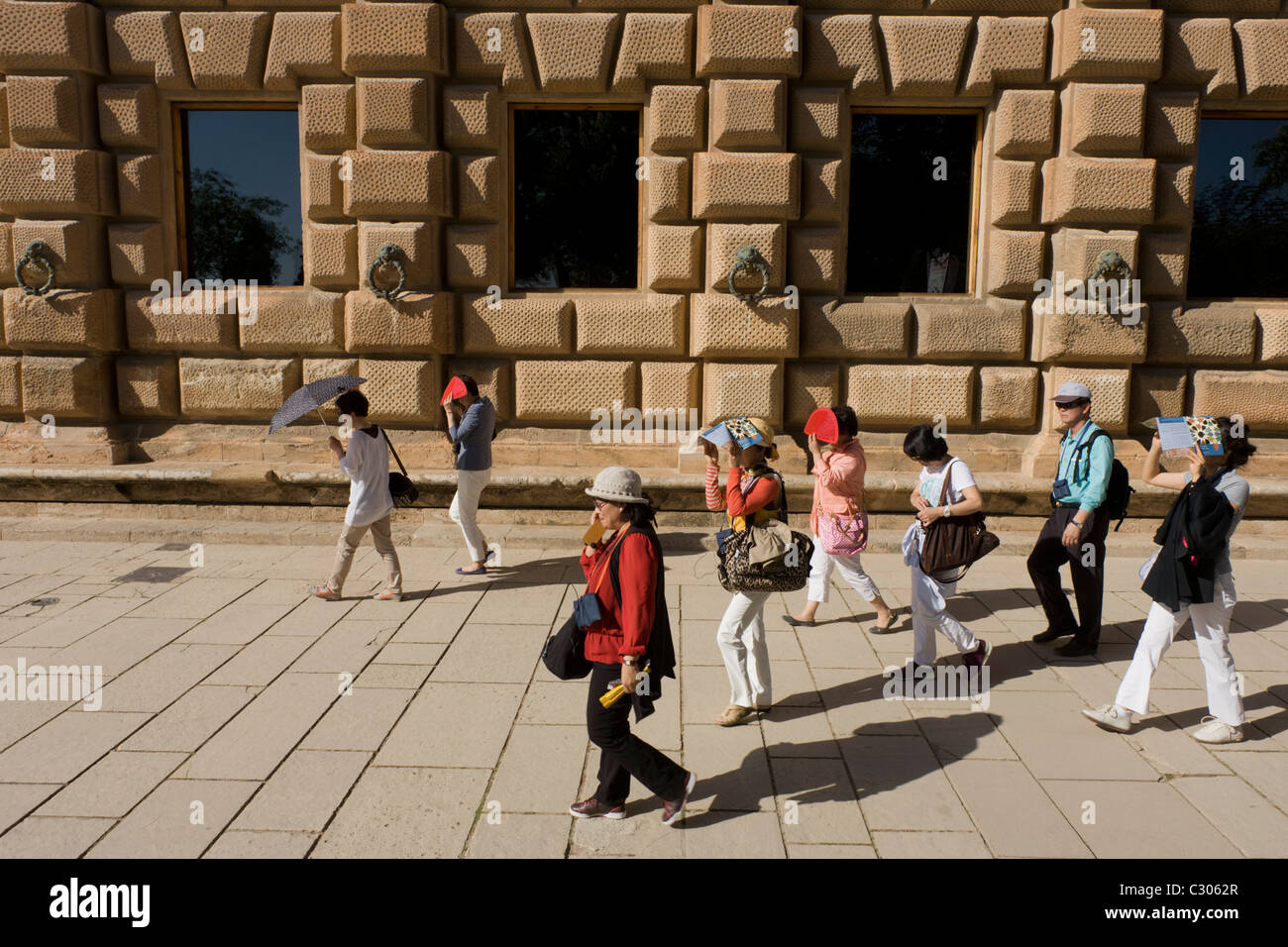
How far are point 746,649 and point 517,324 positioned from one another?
16.8 ft

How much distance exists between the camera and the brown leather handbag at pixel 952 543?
17.8 ft

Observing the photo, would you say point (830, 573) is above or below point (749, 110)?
below

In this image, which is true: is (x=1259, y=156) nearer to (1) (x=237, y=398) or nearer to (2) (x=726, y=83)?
(2) (x=726, y=83)

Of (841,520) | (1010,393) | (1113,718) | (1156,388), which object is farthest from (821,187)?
(1113,718)

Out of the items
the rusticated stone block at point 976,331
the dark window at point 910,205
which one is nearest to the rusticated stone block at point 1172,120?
the dark window at point 910,205

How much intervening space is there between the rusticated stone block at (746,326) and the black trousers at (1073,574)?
337cm

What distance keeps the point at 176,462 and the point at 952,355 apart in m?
7.90

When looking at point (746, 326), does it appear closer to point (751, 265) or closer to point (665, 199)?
point (751, 265)

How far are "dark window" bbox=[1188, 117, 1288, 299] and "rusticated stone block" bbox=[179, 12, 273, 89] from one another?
9328 millimetres

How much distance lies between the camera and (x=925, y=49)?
8.67 metres

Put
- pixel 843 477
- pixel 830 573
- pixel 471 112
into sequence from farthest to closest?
pixel 471 112 → pixel 830 573 → pixel 843 477

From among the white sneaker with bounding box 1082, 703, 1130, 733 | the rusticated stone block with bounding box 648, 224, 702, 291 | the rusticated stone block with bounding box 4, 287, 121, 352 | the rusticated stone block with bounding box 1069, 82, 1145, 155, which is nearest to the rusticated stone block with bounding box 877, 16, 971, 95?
the rusticated stone block with bounding box 1069, 82, 1145, 155

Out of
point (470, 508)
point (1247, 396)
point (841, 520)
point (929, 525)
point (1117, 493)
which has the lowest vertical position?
point (470, 508)

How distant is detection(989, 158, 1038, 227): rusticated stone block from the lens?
347 inches
